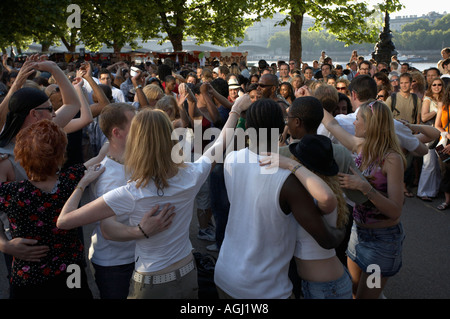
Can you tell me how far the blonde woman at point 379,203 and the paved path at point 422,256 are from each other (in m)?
1.25

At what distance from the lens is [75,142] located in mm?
4055

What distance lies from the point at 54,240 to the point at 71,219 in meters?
0.39

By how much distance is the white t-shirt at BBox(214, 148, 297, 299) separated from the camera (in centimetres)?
206

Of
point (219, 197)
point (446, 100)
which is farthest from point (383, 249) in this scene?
point (446, 100)

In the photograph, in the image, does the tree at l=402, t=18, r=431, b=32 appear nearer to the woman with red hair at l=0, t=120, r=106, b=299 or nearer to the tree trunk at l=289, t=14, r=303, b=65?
the tree trunk at l=289, t=14, r=303, b=65

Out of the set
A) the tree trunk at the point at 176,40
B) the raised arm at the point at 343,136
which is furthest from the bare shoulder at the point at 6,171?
the tree trunk at the point at 176,40

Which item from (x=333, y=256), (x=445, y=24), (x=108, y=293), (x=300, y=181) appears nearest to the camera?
(x=300, y=181)

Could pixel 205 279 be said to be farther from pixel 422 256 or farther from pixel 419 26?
pixel 419 26

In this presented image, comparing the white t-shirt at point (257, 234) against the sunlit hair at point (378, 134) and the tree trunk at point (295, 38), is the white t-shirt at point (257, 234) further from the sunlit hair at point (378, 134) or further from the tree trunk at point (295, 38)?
the tree trunk at point (295, 38)

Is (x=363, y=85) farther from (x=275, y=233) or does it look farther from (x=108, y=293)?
(x=108, y=293)

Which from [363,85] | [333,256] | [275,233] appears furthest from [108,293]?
[363,85]

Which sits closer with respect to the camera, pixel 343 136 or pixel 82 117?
pixel 343 136

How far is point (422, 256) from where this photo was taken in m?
4.68

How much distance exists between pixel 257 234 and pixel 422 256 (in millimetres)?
3442
